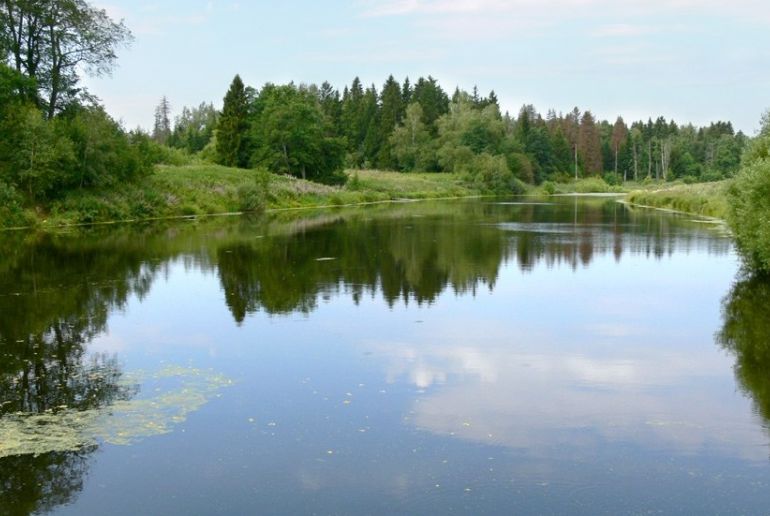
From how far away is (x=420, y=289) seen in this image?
65.1ft

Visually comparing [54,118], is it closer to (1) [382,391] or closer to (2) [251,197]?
(2) [251,197]

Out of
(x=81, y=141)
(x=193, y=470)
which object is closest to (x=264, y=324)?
(x=193, y=470)

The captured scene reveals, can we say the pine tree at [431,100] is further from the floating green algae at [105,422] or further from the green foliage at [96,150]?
the floating green algae at [105,422]

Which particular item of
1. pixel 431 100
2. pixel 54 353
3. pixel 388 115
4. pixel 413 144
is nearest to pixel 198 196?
pixel 54 353

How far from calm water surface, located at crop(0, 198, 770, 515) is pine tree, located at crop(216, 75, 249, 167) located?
167ft

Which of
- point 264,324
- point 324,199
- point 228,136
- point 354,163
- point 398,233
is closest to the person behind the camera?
point 264,324

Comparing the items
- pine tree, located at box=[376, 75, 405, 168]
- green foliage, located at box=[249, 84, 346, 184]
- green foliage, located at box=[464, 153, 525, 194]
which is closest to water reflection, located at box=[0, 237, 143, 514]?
green foliage, located at box=[249, 84, 346, 184]

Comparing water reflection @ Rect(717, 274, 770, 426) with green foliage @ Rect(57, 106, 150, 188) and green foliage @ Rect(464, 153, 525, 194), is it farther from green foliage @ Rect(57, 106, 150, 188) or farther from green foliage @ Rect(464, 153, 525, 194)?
green foliage @ Rect(464, 153, 525, 194)

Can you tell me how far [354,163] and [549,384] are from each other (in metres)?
102

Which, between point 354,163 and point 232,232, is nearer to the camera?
point 232,232

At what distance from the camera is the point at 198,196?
170 ft

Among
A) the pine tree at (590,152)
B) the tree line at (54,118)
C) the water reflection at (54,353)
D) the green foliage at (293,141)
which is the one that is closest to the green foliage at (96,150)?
the tree line at (54,118)

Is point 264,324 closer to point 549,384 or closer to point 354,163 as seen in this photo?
point 549,384

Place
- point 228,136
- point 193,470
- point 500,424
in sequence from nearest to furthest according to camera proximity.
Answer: point 193,470 < point 500,424 < point 228,136
